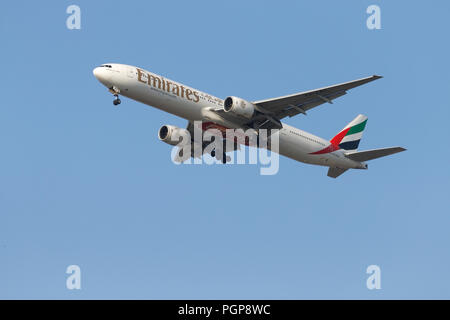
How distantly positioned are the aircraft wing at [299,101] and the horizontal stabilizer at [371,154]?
6653 millimetres

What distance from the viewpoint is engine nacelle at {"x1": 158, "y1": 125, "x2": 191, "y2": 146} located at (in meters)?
54.2

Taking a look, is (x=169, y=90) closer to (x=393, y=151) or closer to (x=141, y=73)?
(x=141, y=73)

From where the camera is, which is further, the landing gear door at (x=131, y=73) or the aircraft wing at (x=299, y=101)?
the aircraft wing at (x=299, y=101)

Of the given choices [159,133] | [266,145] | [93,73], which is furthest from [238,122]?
[93,73]

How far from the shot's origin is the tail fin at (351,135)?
59150mm

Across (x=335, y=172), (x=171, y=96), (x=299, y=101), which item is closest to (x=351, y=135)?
(x=335, y=172)

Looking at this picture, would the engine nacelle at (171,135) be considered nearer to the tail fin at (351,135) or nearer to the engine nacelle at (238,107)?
the engine nacelle at (238,107)

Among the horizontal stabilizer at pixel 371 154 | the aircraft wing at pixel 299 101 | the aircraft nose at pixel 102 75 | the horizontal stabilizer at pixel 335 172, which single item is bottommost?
the horizontal stabilizer at pixel 335 172

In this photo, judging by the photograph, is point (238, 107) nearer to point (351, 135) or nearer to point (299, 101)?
point (299, 101)

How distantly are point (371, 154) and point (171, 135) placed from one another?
1484 centimetres

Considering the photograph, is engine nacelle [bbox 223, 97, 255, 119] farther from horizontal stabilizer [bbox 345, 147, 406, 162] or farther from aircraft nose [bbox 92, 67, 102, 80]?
A: horizontal stabilizer [bbox 345, 147, 406, 162]

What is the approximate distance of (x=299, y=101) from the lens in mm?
50031

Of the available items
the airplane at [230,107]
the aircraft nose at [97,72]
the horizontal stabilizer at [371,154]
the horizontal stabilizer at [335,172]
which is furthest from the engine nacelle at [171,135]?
the horizontal stabilizer at [371,154]

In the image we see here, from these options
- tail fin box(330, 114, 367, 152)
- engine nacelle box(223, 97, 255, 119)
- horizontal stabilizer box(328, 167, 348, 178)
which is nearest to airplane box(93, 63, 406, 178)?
engine nacelle box(223, 97, 255, 119)
